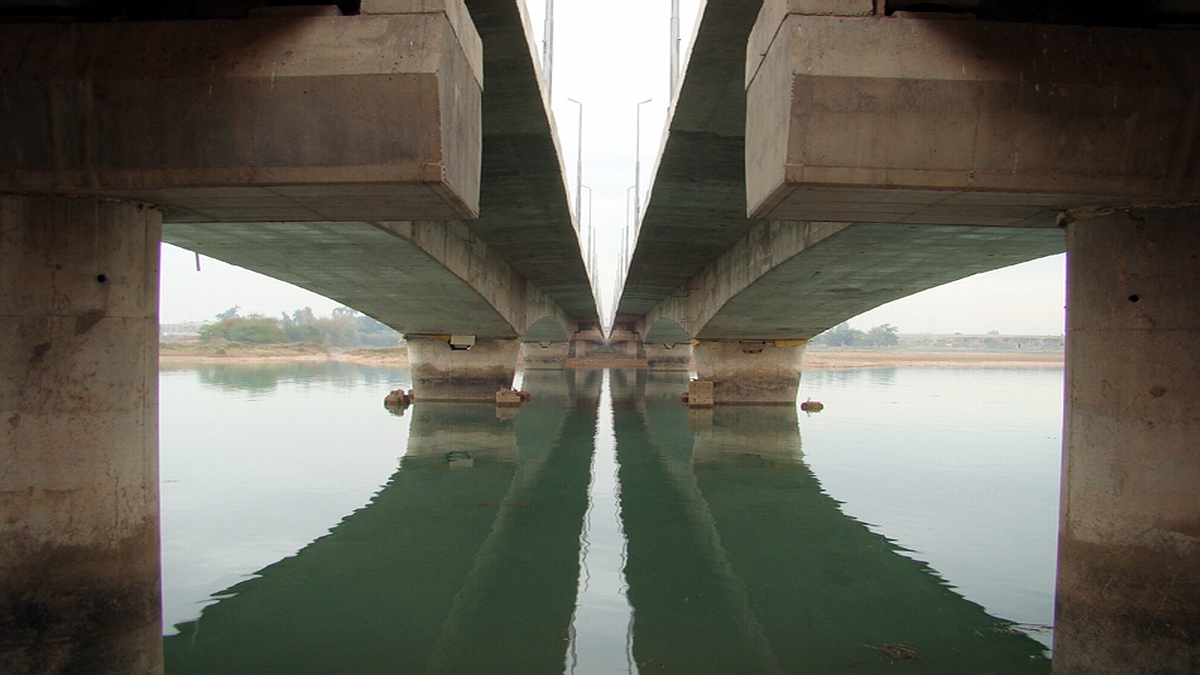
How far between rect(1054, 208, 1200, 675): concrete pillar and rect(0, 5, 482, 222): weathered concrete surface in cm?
523

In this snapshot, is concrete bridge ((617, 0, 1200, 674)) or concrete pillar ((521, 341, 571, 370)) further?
concrete pillar ((521, 341, 571, 370))

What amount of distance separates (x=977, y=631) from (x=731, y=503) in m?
6.39

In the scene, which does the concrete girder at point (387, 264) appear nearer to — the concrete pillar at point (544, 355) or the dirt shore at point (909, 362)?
the concrete pillar at point (544, 355)

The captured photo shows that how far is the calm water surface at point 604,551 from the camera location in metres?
7.31

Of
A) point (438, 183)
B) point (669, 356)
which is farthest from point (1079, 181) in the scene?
point (669, 356)

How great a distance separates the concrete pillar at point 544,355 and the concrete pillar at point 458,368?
33291 mm

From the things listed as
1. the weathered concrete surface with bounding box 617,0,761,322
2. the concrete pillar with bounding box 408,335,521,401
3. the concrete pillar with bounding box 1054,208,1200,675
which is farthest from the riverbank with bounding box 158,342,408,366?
the concrete pillar with bounding box 1054,208,1200,675

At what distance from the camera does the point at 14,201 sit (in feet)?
19.9

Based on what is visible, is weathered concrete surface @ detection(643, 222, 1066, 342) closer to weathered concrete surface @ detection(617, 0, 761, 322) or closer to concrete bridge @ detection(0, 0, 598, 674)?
weathered concrete surface @ detection(617, 0, 761, 322)

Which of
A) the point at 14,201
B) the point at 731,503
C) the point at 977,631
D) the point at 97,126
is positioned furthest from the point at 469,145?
the point at 731,503

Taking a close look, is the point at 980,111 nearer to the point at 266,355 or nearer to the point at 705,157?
the point at 705,157

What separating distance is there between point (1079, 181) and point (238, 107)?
6.18 m

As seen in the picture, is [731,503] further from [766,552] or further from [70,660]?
[70,660]

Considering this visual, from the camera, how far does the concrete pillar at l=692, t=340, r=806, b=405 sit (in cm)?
3061
